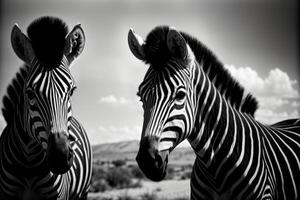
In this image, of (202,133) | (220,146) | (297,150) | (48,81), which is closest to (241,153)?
(220,146)

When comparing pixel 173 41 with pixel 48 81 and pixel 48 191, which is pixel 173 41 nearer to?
pixel 48 81

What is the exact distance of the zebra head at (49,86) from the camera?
3.80m

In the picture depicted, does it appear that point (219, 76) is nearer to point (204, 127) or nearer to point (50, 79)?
point (204, 127)

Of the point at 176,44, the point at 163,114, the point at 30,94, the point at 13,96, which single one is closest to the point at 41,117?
the point at 30,94

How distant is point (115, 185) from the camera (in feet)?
68.8

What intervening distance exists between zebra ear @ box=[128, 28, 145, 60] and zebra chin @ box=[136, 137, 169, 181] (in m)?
1.22

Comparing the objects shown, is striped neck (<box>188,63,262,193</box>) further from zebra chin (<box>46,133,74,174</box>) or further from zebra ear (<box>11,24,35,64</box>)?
zebra ear (<box>11,24,35,64</box>)

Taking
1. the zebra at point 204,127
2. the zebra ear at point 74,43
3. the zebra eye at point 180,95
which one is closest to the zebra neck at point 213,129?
the zebra at point 204,127

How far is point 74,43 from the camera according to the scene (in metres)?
4.75

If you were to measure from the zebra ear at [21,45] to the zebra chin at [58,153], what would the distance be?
48.1 inches

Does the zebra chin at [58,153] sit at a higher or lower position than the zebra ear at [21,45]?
lower

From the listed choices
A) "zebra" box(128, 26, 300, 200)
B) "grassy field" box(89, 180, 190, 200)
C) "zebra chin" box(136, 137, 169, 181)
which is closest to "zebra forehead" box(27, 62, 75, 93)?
"zebra" box(128, 26, 300, 200)

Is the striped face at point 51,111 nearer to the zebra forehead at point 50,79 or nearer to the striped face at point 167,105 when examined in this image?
the zebra forehead at point 50,79

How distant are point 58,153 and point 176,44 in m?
1.75
